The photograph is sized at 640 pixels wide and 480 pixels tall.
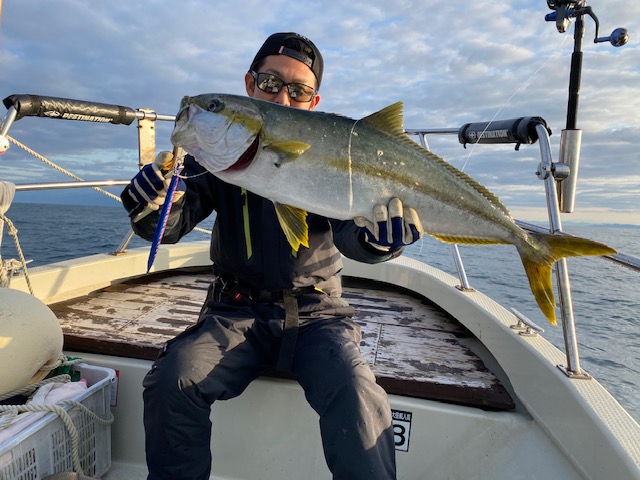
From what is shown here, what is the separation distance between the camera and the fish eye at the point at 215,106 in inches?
77.7

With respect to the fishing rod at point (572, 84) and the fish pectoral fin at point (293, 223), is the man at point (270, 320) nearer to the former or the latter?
the fish pectoral fin at point (293, 223)

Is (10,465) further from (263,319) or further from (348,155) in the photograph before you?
(348,155)

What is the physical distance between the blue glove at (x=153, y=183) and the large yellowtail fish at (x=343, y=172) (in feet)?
0.59

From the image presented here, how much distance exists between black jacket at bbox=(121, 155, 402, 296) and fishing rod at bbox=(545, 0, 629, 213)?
1029 mm

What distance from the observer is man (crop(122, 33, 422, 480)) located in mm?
1939

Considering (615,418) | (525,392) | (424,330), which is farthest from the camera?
(424,330)

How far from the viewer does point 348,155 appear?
206cm

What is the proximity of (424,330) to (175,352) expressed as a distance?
2.31 metres

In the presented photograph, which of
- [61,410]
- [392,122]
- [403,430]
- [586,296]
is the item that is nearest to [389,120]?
[392,122]

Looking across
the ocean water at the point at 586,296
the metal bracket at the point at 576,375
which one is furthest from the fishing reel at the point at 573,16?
the metal bracket at the point at 576,375

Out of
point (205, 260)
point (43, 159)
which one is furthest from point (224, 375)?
point (205, 260)

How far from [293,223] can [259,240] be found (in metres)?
0.59

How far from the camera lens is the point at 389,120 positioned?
2184 mm

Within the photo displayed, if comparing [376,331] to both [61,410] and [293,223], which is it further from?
[61,410]
